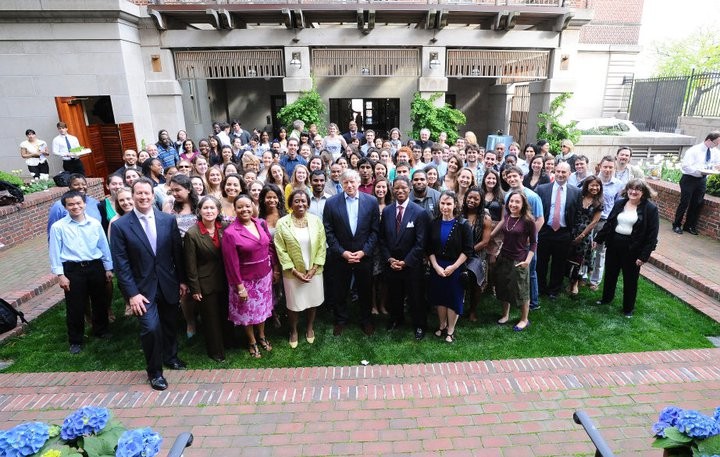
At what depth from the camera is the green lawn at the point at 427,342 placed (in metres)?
4.61

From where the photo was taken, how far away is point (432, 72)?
13.4m

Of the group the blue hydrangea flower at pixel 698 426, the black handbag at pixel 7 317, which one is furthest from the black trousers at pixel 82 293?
the blue hydrangea flower at pixel 698 426

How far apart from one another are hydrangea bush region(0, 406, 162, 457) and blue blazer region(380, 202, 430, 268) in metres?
3.15

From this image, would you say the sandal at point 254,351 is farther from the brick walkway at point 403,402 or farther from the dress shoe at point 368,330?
the dress shoe at point 368,330

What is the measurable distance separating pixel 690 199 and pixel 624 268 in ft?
14.2

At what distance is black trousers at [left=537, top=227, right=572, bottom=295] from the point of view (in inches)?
219

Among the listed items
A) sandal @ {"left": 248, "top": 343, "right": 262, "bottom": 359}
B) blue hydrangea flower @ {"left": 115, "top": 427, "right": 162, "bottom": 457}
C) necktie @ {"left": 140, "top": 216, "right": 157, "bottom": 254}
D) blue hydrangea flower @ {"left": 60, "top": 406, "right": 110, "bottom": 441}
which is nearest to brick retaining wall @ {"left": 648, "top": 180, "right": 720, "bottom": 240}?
sandal @ {"left": 248, "top": 343, "right": 262, "bottom": 359}

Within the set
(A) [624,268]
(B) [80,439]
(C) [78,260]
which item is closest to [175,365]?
(C) [78,260]

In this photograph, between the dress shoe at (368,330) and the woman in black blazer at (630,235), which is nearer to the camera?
the woman in black blazer at (630,235)

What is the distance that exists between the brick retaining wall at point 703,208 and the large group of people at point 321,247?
354cm

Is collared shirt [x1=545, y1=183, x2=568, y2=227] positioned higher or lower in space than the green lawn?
higher

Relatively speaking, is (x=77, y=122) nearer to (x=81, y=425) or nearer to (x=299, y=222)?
(x=299, y=222)

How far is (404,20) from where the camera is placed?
13680 millimetres

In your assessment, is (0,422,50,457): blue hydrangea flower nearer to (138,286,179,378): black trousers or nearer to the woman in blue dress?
(138,286,179,378): black trousers
